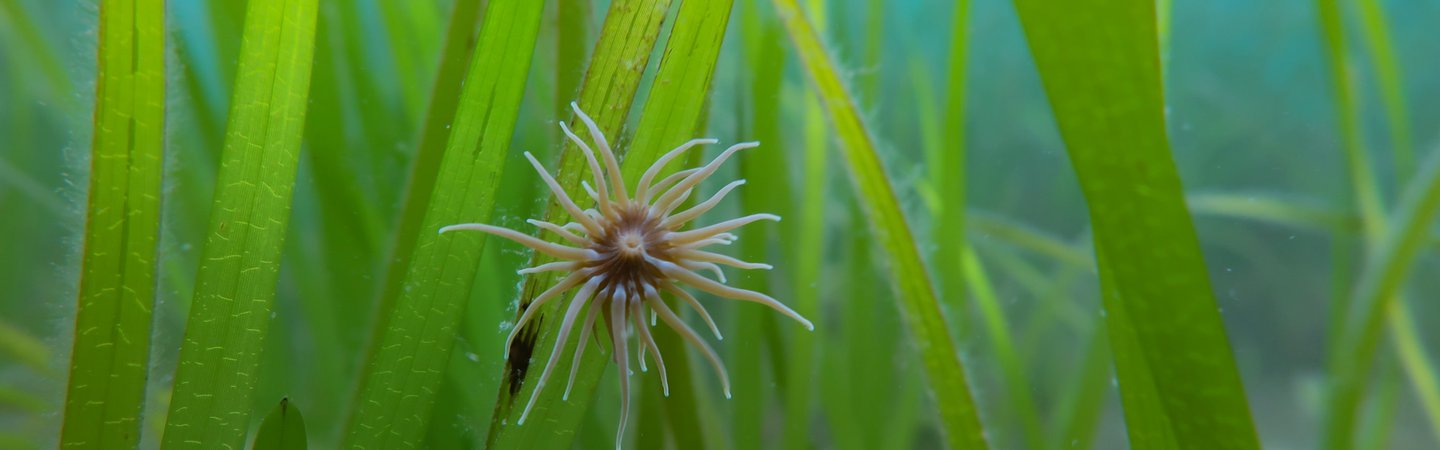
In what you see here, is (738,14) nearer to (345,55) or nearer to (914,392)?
(345,55)

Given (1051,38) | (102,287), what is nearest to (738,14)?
(1051,38)

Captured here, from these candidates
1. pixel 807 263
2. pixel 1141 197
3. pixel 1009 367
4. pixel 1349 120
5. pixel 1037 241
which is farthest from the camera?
pixel 1037 241

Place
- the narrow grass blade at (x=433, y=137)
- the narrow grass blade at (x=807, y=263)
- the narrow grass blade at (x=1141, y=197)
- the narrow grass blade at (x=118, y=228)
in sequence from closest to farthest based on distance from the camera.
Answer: the narrow grass blade at (x=1141, y=197) → the narrow grass blade at (x=118, y=228) → the narrow grass blade at (x=433, y=137) → the narrow grass blade at (x=807, y=263)

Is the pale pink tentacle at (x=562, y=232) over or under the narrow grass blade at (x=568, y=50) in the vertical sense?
under

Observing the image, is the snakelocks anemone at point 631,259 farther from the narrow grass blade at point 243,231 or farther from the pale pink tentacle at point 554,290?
the narrow grass blade at point 243,231

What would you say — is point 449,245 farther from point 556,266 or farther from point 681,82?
point 681,82

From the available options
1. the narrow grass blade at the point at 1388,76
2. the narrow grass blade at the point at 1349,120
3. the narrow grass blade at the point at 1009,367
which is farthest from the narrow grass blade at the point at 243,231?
the narrow grass blade at the point at 1388,76

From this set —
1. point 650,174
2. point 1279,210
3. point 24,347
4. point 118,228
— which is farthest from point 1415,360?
point 24,347
